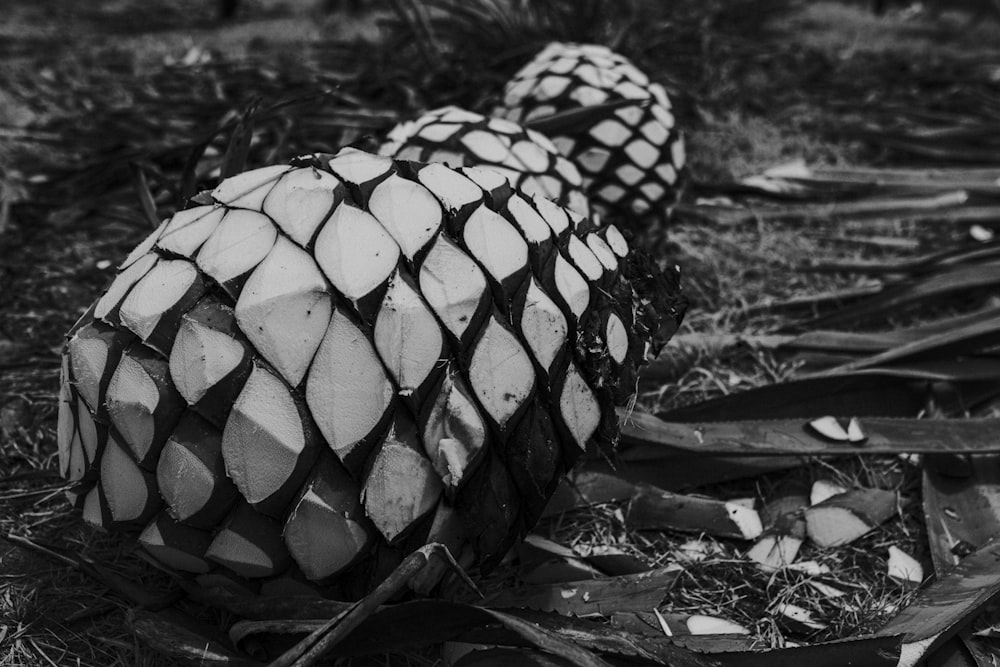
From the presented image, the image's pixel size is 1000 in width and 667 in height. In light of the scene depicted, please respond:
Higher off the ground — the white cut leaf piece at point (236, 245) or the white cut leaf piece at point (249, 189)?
the white cut leaf piece at point (249, 189)

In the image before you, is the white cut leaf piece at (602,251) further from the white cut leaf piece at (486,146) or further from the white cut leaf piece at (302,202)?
the white cut leaf piece at (486,146)

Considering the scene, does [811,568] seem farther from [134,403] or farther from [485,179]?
[134,403]

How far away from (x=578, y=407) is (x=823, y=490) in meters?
0.48

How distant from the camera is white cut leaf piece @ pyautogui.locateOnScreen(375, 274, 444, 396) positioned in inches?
28.3

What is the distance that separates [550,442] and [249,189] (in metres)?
0.42

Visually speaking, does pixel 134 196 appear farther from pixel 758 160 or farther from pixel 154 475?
pixel 758 160

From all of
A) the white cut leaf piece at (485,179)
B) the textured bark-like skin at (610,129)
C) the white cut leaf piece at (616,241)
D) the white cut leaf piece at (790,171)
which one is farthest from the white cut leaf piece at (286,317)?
the white cut leaf piece at (790,171)

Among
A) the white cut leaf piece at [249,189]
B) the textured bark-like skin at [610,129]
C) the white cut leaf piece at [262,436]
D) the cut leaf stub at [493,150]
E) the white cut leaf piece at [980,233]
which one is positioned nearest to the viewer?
the white cut leaf piece at [262,436]

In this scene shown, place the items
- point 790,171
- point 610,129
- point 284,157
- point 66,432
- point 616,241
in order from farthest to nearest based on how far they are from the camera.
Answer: point 790,171 < point 284,157 < point 610,129 < point 616,241 < point 66,432

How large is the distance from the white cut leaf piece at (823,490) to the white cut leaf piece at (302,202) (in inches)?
29.9

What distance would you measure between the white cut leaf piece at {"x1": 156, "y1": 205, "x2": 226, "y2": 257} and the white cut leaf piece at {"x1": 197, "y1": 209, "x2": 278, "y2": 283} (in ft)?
0.04

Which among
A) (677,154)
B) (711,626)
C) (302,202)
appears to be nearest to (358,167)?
(302,202)

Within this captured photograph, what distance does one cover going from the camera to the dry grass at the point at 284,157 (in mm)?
916

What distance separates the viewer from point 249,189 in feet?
2.69
